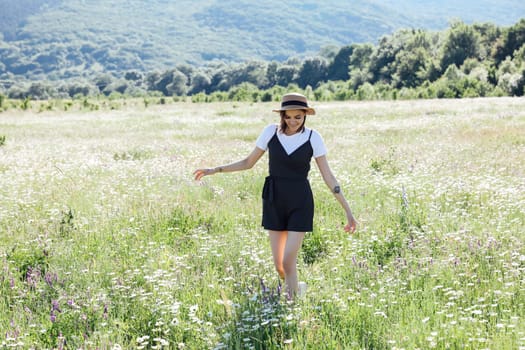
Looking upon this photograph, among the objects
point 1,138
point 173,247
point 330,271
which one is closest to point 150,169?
point 173,247

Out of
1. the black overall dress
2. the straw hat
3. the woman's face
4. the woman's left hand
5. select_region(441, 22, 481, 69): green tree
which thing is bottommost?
the woman's left hand

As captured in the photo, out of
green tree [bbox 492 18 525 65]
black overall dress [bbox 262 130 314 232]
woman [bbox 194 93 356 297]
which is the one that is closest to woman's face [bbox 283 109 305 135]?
woman [bbox 194 93 356 297]

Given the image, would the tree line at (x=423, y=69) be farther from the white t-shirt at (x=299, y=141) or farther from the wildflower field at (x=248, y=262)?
the white t-shirt at (x=299, y=141)

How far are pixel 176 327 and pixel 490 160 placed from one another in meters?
10.6

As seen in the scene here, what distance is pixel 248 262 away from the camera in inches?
261

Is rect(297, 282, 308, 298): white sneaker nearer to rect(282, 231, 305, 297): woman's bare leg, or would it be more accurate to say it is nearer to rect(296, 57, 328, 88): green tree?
rect(282, 231, 305, 297): woman's bare leg

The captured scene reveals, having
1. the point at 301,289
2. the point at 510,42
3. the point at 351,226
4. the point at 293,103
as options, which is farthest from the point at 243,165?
the point at 510,42

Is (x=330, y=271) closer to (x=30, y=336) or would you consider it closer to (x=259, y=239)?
(x=259, y=239)

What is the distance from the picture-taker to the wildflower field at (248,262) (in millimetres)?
4684

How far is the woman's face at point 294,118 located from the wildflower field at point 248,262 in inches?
63.9

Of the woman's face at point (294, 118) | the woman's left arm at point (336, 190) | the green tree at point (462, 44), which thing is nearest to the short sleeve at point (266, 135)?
the woman's face at point (294, 118)

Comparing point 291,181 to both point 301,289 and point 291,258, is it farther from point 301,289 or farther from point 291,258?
point 301,289

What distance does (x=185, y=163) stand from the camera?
49.1 ft

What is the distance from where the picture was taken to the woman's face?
5.57m
